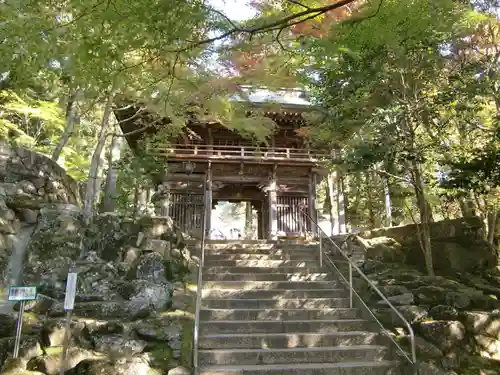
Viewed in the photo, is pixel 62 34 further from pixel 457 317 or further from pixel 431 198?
pixel 431 198

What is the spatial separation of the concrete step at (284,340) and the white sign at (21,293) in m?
2.44

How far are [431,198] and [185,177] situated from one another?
10.3 m

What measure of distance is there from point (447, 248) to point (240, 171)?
9504mm

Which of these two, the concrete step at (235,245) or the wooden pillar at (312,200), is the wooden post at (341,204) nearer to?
the wooden pillar at (312,200)

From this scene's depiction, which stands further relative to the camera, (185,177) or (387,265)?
(185,177)

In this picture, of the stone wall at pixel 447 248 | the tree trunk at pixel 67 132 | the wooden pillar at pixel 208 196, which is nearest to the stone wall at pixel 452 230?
the stone wall at pixel 447 248

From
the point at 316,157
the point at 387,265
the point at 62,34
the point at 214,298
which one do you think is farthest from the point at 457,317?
the point at 316,157

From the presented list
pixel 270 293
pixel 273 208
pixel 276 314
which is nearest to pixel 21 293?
pixel 276 314

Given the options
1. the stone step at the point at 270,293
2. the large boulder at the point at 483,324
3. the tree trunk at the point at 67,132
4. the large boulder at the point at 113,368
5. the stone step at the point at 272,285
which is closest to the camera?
the large boulder at the point at 113,368

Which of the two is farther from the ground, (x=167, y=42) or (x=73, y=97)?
(x=73, y=97)

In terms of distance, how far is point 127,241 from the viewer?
30.6 ft

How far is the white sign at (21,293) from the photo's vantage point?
4.87 m

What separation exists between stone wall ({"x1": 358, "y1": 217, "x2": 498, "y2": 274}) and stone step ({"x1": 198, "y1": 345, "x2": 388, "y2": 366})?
16.3 feet

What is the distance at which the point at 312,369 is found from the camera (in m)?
5.03
